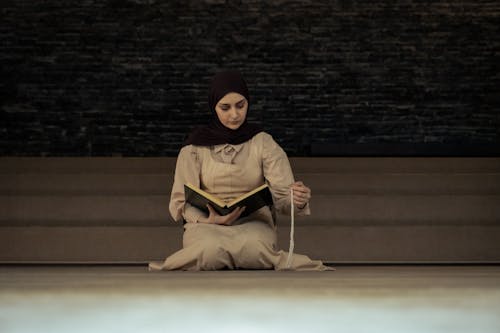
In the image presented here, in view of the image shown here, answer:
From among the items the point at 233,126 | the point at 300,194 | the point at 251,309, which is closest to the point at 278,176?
the point at 300,194

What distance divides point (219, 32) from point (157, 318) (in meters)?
7.67

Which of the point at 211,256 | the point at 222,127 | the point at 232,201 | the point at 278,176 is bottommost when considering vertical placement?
the point at 211,256

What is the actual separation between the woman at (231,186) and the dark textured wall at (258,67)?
5.35m

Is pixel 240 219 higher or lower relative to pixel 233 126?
lower

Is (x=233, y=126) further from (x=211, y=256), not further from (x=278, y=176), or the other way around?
(x=211, y=256)

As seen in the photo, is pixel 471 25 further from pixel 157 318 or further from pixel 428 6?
pixel 157 318

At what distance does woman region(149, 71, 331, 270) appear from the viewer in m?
4.99

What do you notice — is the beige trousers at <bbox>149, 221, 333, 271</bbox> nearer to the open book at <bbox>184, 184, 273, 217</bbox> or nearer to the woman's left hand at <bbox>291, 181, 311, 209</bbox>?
the open book at <bbox>184, 184, 273, 217</bbox>

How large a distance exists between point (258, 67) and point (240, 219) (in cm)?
557

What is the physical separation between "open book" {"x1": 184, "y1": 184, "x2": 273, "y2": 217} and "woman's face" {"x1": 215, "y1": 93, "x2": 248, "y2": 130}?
426mm

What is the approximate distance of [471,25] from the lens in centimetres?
1054

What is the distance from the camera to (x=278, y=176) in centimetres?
507

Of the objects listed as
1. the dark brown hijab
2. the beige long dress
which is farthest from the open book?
the dark brown hijab

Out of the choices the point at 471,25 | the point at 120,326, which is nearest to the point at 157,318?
the point at 120,326
